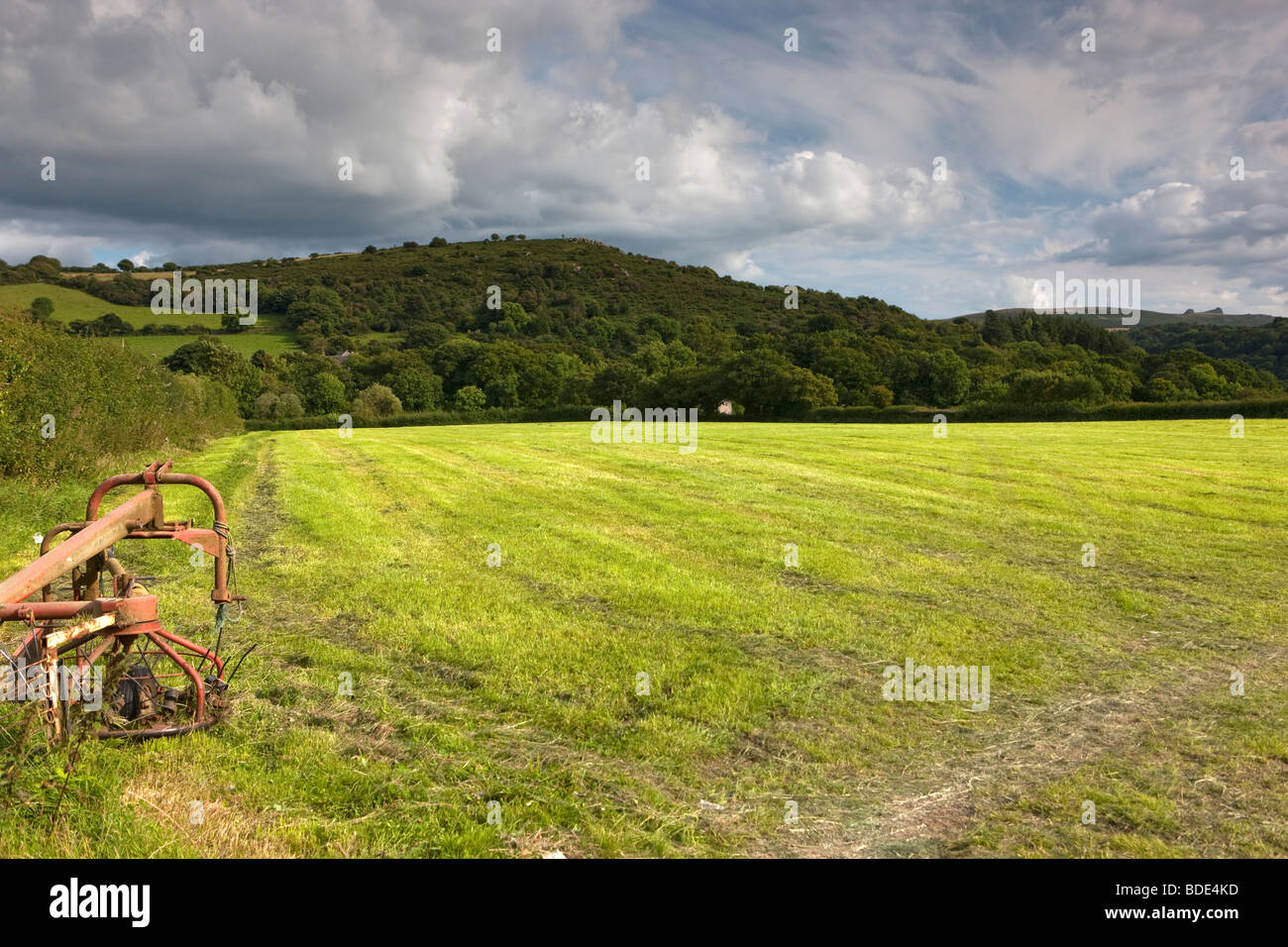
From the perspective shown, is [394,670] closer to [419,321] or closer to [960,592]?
[960,592]

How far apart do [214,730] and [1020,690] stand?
6829 mm

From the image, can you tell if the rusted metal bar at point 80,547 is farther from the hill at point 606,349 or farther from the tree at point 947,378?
the tree at point 947,378

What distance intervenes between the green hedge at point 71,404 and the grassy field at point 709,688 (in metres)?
1.18

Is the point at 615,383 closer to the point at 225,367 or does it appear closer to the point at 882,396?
the point at 882,396

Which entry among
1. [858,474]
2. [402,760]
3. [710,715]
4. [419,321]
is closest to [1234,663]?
[710,715]

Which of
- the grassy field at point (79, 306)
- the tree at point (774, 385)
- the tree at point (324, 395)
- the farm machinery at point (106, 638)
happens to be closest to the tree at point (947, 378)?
the tree at point (774, 385)

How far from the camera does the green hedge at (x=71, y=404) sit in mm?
16438

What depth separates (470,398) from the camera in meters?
97.4

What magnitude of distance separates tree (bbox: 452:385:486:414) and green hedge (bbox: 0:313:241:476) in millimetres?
64748

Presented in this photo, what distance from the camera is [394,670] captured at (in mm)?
7410

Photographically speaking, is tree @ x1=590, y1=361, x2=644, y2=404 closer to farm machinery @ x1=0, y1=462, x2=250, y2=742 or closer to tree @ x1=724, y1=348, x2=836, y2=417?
tree @ x1=724, y1=348, x2=836, y2=417

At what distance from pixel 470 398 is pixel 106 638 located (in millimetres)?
94394

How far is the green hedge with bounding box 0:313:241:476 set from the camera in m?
16.4

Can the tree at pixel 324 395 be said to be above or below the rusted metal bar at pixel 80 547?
above
